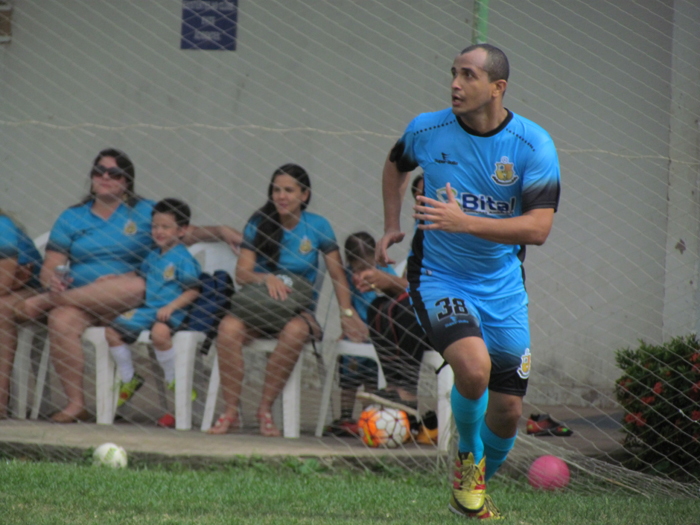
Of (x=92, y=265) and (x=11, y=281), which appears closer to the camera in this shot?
(x=11, y=281)

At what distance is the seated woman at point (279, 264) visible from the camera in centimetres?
547

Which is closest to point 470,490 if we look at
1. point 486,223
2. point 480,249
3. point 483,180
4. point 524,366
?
point 524,366

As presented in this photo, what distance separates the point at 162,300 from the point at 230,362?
0.69 meters

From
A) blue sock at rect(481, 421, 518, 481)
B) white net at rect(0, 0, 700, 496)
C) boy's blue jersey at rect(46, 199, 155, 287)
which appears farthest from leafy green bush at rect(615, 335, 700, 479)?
boy's blue jersey at rect(46, 199, 155, 287)

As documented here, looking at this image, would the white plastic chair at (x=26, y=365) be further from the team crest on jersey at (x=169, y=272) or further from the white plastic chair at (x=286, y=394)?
the white plastic chair at (x=286, y=394)

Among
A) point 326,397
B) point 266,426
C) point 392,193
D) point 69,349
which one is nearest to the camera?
point 392,193

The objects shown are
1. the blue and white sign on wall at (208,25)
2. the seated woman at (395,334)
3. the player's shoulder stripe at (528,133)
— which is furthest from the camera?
the blue and white sign on wall at (208,25)

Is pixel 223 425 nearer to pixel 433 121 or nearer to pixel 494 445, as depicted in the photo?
pixel 494 445

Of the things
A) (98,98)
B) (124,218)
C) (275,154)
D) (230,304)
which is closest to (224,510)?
(230,304)

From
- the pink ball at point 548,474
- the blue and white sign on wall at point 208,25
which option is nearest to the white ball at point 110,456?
the pink ball at point 548,474

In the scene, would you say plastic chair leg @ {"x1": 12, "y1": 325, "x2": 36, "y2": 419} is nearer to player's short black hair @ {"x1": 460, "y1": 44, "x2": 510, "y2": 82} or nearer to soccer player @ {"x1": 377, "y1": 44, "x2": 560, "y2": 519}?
soccer player @ {"x1": 377, "y1": 44, "x2": 560, "y2": 519}

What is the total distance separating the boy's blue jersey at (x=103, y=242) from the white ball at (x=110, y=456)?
1458mm

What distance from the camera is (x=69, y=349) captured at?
5.64 m

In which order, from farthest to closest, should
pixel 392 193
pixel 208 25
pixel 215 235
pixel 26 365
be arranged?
pixel 208 25
pixel 215 235
pixel 26 365
pixel 392 193
